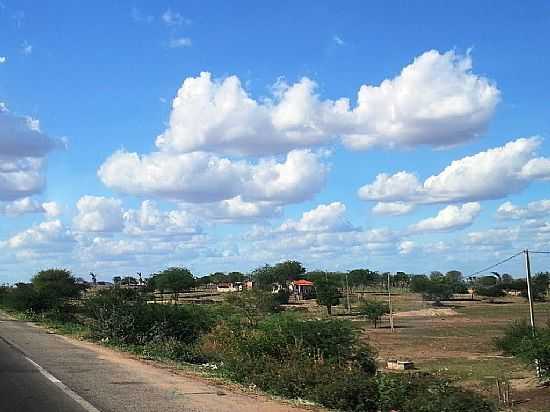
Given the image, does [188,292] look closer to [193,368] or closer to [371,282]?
[371,282]

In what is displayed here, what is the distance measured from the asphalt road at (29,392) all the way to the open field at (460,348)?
49.8 feet

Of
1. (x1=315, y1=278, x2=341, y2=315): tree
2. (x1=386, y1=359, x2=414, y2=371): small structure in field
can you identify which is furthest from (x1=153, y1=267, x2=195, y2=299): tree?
(x1=386, y1=359, x2=414, y2=371): small structure in field

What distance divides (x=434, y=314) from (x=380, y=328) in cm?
2461

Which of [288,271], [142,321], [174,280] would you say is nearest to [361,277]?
[288,271]

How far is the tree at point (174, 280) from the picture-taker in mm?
115938

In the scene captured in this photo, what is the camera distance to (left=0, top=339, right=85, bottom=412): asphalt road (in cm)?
1241

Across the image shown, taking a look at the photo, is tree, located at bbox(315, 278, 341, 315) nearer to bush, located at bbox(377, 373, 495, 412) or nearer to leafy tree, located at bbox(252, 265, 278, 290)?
leafy tree, located at bbox(252, 265, 278, 290)

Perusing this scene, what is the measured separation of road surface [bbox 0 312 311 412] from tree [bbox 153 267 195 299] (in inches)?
3655

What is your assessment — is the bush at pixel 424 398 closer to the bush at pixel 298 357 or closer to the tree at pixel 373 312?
the bush at pixel 298 357

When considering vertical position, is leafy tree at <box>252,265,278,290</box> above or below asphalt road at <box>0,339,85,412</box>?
above

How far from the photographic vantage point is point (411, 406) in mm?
16531

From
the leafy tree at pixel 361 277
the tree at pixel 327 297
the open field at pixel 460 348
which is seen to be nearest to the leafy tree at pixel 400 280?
the leafy tree at pixel 361 277

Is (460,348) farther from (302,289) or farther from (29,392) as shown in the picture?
(302,289)

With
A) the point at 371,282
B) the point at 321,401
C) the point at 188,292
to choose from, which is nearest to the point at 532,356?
the point at 321,401
